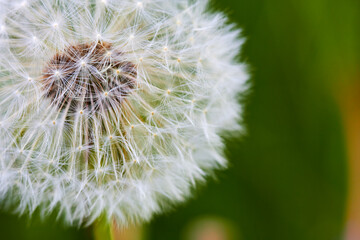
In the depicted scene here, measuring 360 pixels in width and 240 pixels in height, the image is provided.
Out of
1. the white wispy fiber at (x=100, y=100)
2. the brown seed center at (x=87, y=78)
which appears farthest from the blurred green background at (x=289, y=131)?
the brown seed center at (x=87, y=78)

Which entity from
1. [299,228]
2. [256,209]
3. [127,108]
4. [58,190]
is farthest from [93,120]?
[299,228]

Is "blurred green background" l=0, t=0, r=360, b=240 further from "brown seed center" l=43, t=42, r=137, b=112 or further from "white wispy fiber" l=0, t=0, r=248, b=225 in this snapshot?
"brown seed center" l=43, t=42, r=137, b=112

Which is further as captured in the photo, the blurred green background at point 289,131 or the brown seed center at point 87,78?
the blurred green background at point 289,131

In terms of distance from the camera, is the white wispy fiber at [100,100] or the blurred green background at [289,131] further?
the blurred green background at [289,131]

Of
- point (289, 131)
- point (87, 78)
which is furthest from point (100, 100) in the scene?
point (289, 131)

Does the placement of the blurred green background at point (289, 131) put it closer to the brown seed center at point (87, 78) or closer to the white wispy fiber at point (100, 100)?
the white wispy fiber at point (100, 100)

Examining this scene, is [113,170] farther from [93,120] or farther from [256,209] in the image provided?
[256,209]

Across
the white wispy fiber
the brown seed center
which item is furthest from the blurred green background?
the brown seed center
